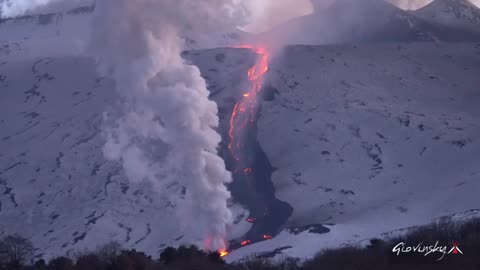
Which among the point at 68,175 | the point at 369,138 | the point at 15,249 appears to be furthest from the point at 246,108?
the point at 15,249

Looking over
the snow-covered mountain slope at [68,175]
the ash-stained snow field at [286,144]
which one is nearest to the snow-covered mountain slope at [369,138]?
the ash-stained snow field at [286,144]

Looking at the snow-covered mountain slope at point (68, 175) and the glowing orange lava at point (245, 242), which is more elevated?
the snow-covered mountain slope at point (68, 175)

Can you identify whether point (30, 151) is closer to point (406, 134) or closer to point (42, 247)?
point (42, 247)

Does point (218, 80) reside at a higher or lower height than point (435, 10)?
lower

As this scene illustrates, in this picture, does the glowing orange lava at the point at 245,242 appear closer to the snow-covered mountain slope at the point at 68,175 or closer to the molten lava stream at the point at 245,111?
the snow-covered mountain slope at the point at 68,175

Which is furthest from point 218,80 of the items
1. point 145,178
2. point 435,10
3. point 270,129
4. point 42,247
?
point 435,10

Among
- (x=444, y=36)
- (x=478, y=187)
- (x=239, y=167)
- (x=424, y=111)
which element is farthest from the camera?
(x=444, y=36)
